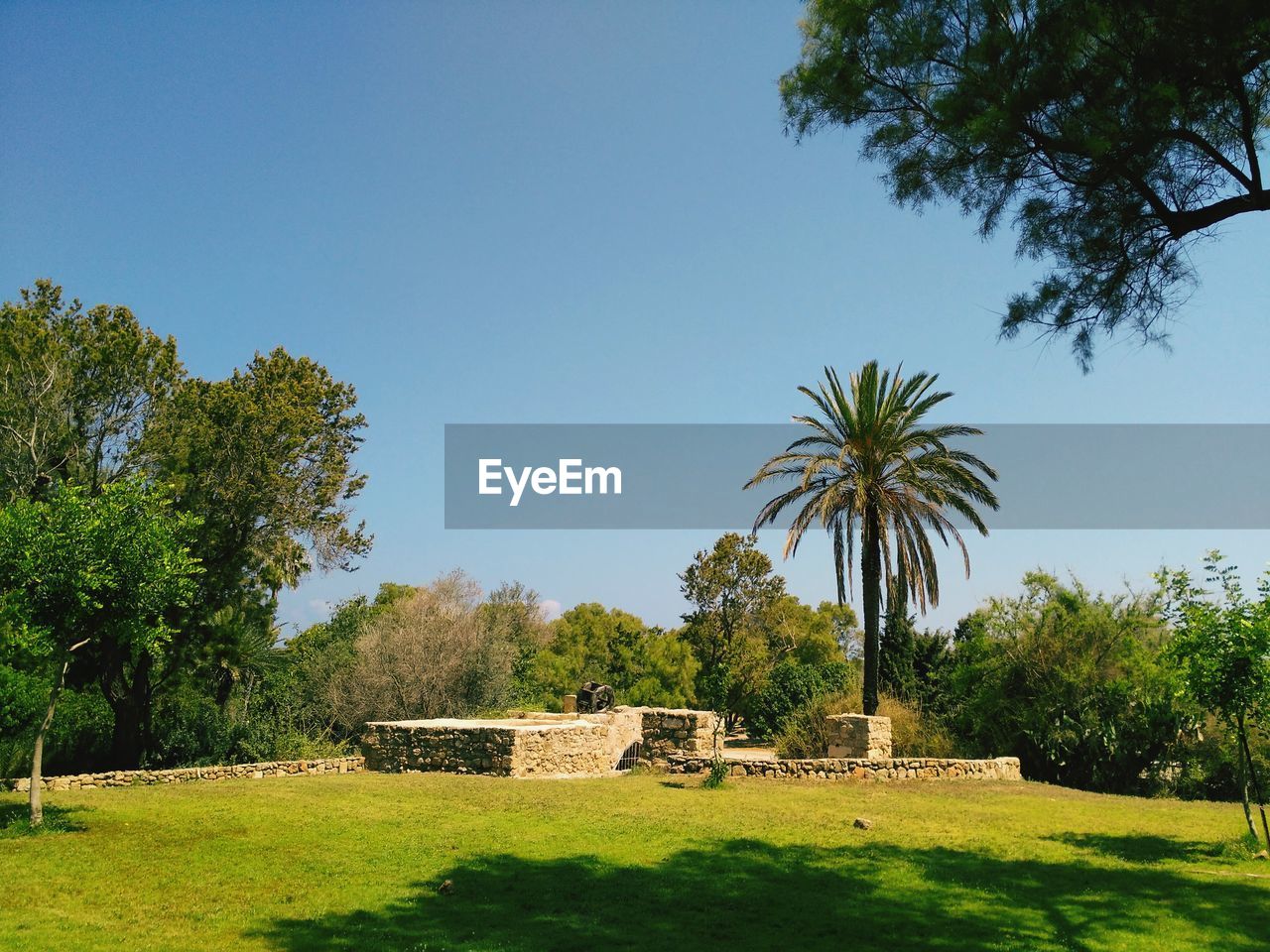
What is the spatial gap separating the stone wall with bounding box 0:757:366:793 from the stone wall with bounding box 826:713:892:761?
11328mm

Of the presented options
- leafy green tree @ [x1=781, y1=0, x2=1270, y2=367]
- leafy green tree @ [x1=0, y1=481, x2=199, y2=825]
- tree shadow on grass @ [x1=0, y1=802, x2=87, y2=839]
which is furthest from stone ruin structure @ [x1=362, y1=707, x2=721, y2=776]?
leafy green tree @ [x1=781, y1=0, x2=1270, y2=367]

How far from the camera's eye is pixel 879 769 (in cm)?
1752

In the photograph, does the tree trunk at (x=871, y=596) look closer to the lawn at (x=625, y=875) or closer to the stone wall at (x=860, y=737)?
the stone wall at (x=860, y=737)

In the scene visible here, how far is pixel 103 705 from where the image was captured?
22.6m

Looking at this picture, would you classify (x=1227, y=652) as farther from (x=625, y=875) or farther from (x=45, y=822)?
(x=45, y=822)

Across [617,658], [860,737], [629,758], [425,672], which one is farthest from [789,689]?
[617,658]

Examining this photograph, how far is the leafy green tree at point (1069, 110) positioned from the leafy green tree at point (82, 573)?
10.2 meters

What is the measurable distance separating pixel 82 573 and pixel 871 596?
16718 mm

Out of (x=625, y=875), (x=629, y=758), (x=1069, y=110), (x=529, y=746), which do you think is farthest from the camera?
(x=629, y=758)

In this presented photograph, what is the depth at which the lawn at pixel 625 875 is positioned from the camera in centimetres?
705

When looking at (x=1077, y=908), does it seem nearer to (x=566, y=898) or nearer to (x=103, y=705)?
(x=566, y=898)

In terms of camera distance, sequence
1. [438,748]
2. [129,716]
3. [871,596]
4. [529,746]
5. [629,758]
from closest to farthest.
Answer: [529,746]
[438,748]
[871,596]
[129,716]
[629,758]

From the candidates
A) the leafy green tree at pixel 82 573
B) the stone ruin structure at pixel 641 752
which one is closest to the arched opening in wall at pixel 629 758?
the stone ruin structure at pixel 641 752

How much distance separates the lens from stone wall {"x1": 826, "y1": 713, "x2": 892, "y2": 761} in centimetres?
1833
